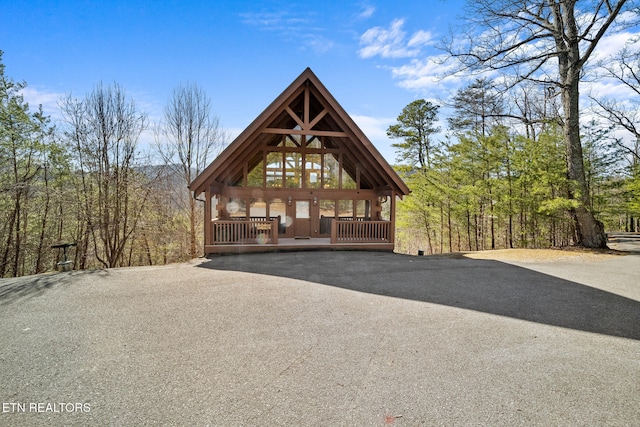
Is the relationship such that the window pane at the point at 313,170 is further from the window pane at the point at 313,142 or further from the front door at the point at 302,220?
Result: the front door at the point at 302,220

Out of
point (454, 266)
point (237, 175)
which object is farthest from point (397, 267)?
point (237, 175)

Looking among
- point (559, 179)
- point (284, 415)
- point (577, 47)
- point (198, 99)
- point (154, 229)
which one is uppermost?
point (198, 99)

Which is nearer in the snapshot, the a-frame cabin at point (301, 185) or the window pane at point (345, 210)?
the a-frame cabin at point (301, 185)

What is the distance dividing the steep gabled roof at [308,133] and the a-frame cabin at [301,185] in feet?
0.11

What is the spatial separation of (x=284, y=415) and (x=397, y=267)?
20.7 feet

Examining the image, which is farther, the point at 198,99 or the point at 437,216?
the point at 437,216

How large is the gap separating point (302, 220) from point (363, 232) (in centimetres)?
Result: 283

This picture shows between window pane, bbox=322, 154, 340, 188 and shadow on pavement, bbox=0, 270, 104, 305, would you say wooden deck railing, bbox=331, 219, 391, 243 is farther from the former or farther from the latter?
shadow on pavement, bbox=0, 270, 104, 305

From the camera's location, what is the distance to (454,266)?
8375 mm

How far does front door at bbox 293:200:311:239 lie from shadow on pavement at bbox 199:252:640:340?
308cm

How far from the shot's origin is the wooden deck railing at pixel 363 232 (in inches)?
449

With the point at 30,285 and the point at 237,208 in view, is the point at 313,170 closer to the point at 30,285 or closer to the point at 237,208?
the point at 237,208

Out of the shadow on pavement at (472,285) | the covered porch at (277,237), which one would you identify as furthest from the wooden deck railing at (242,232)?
the shadow on pavement at (472,285)

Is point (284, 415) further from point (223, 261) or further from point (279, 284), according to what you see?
point (223, 261)
